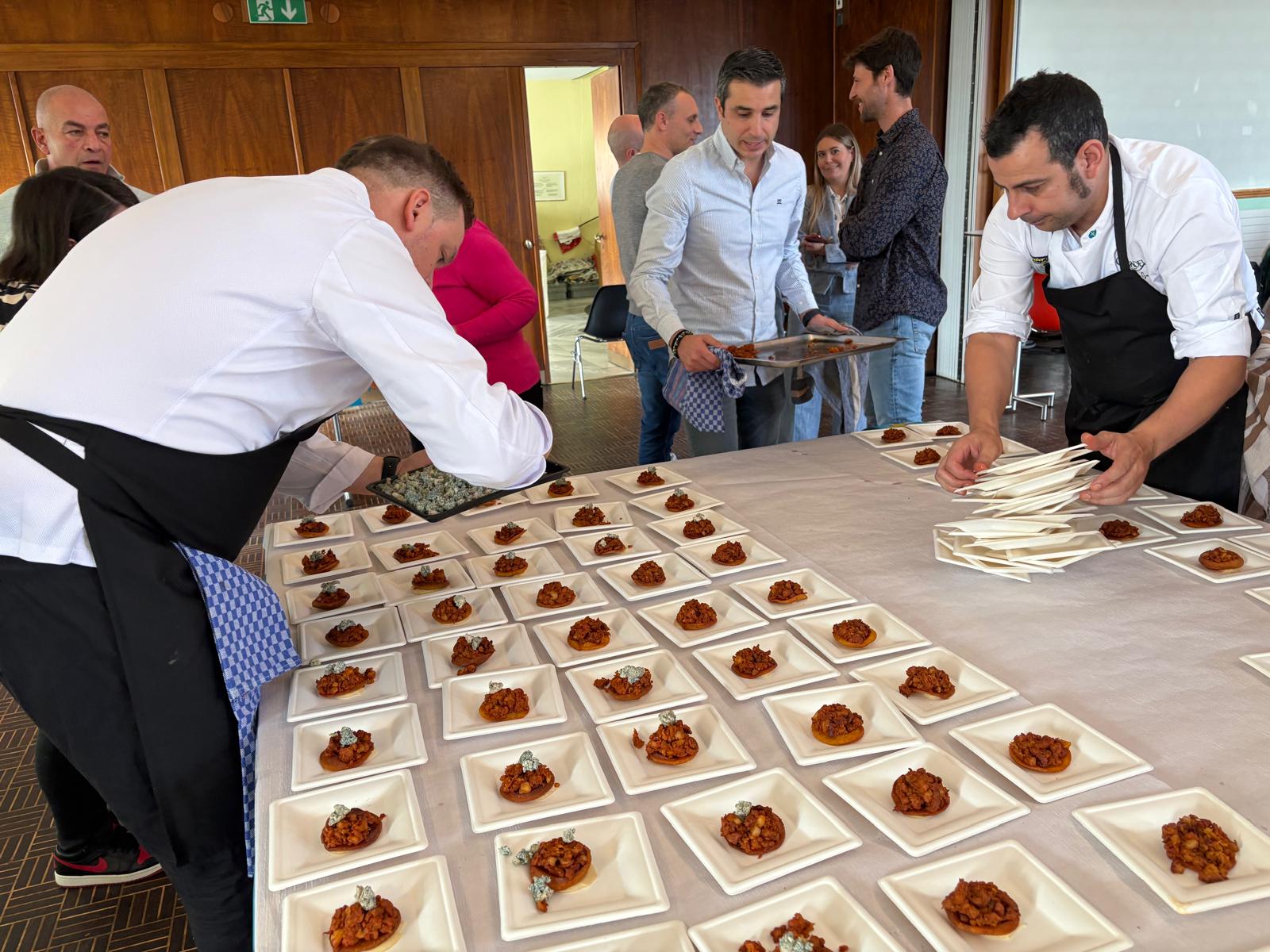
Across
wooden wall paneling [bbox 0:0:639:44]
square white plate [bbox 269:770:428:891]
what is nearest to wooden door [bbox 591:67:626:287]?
wooden wall paneling [bbox 0:0:639:44]

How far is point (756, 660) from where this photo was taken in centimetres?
137

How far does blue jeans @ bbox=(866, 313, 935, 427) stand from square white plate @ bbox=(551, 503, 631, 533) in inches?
55.9

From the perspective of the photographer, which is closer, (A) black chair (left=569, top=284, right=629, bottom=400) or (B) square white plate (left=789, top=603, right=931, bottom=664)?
(B) square white plate (left=789, top=603, right=931, bottom=664)

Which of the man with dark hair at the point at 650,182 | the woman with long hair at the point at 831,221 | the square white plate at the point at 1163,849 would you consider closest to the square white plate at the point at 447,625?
the square white plate at the point at 1163,849

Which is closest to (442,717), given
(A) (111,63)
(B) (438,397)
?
(B) (438,397)

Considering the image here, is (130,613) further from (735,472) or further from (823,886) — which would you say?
(735,472)

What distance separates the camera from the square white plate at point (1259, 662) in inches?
50.4

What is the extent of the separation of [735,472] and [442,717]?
1.26m

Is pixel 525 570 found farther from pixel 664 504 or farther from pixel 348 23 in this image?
pixel 348 23

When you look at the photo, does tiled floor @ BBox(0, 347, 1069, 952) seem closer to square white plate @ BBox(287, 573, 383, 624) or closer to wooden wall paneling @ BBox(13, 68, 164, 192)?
square white plate @ BBox(287, 573, 383, 624)

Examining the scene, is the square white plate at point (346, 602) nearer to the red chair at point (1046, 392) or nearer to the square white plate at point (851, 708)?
the square white plate at point (851, 708)

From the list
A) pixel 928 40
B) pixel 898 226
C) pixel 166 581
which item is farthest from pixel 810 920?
pixel 928 40

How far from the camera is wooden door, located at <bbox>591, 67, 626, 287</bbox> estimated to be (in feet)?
22.9

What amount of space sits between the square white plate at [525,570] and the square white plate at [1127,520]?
1.07m
